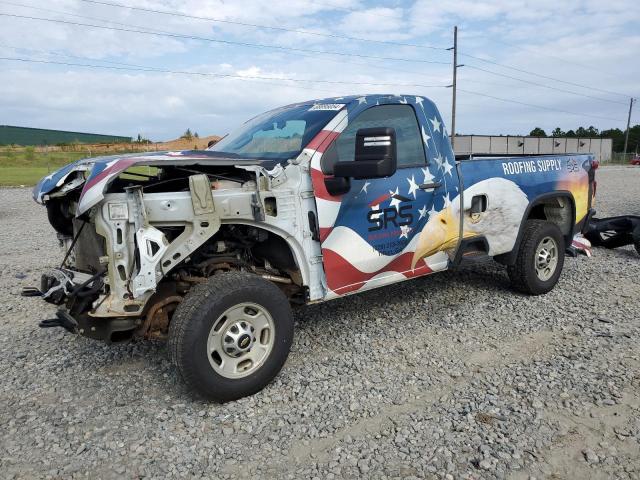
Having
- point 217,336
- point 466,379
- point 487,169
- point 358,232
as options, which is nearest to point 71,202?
point 217,336

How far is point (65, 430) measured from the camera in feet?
10.6

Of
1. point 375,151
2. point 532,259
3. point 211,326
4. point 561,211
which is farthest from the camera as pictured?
point 561,211

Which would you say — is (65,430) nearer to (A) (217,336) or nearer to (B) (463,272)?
(A) (217,336)

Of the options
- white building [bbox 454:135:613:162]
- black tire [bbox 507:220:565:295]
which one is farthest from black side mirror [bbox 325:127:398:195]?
white building [bbox 454:135:613:162]

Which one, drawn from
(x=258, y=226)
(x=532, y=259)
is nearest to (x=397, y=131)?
(x=258, y=226)

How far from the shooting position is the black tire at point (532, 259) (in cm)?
542

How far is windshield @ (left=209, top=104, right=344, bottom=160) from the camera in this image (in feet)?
13.2

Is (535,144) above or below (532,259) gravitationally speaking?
below

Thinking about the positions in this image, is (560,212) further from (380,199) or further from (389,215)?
(380,199)

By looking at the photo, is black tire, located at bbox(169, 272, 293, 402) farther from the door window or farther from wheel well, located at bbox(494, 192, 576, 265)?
wheel well, located at bbox(494, 192, 576, 265)

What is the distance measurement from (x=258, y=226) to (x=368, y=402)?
1387 mm

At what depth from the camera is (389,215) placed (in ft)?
13.7

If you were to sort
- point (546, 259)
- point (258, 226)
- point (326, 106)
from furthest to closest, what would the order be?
point (546, 259), point (326, 106), point (258, 226)

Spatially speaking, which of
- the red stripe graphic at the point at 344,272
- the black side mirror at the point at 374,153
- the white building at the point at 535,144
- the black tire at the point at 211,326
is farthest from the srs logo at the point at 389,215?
the white building at the point at 535,144
